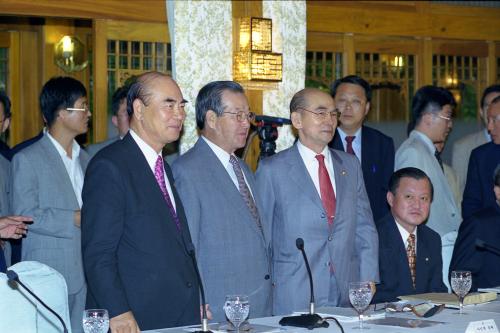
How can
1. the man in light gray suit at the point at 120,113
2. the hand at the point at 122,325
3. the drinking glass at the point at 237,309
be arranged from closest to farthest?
1. the drinking glass at the point at 237,309
2. the hand at the point at 122,325
3. the man in light gray suit at the point at 120,113

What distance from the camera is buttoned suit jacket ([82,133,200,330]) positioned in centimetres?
354

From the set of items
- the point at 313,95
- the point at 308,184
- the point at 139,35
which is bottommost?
the point at 308,184

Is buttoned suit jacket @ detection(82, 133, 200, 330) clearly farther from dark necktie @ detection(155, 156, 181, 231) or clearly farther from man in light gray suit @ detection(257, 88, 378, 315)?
man in light gray suit @ detection(257, 88, 378, 315)

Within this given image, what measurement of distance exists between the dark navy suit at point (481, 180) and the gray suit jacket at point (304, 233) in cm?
141

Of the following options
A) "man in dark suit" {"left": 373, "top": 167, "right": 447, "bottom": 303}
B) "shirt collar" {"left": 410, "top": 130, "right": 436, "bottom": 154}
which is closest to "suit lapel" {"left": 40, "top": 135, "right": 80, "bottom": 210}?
"man in dark suit" {"left": 373, "top": 167, "right": 447, "bottom": 303}

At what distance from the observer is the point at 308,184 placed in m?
4.52

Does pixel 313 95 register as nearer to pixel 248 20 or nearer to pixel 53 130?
pixel 53 130

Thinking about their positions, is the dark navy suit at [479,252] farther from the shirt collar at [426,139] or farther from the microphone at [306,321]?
the microphone at [306,321]

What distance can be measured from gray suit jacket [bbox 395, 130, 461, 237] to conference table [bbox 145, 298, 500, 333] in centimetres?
176

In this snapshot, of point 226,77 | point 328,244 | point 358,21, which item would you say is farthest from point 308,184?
point 358,21

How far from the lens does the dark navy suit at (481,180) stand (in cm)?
579

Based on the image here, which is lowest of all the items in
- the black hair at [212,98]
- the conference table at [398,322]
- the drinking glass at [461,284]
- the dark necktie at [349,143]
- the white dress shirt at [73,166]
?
the conference table at [398,322]

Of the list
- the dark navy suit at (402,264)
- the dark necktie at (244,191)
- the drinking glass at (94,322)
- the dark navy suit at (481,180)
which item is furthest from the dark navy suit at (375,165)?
the drinking glass at (94,322)

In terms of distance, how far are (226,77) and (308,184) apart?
6.64 ft
